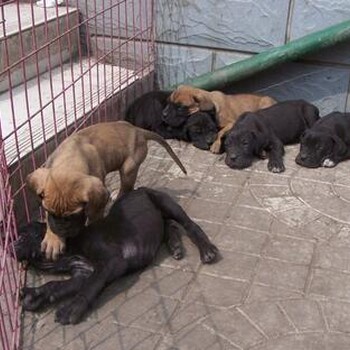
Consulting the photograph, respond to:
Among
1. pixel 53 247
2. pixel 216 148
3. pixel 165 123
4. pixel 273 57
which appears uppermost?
pixel 273 57

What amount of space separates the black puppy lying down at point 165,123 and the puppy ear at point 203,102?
0.05 metres

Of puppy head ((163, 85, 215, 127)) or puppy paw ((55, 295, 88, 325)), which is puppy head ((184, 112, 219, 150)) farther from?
puppy paw ((55, 295, 88, 325))

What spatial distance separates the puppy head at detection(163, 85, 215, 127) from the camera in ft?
18.7

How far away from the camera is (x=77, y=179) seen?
11.3 ft

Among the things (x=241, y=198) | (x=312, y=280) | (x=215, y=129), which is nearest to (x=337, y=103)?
(x=215, y=129)

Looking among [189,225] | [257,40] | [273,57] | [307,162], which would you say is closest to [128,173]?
[189,225]

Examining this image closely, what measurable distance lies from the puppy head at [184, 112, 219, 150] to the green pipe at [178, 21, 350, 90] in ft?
A: 1.80

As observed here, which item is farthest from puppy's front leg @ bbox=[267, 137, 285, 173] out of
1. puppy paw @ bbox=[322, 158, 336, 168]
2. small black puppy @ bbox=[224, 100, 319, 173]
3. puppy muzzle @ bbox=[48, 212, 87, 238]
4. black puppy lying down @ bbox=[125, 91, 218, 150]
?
puppy muzzle @ bbox=[48, 212, 87, 238]

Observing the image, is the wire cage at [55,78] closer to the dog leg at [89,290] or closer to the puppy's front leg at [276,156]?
the dog leg at [89,290]

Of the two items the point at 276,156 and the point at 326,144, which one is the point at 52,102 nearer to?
the point at 276,156

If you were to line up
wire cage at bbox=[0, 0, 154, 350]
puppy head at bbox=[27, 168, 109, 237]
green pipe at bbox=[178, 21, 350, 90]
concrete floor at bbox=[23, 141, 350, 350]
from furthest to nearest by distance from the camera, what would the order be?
green pipe at bbox=[178, 21, 350, 90] → wire cage at bbox=[0, 0, 154, 350] → puppy head at bbox=[27, 168, 109, 237] → concrete floor at bbox=[23, 141, 350, 350]

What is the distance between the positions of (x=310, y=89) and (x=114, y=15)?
2162 mm


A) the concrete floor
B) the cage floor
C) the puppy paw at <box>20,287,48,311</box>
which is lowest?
the concrete floor

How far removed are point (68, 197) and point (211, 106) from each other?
2.61 meters
